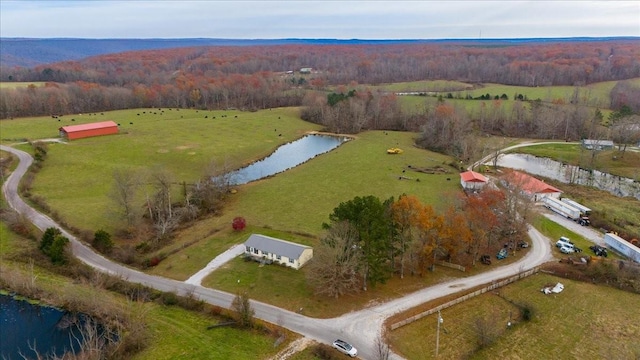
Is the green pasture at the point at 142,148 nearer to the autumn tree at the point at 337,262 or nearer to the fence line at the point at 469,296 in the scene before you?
the autumn tree at the point at 337,262

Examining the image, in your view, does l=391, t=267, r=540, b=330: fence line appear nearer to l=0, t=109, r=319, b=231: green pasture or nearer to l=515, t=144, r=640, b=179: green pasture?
l=0, t=109, r=319, b=231: green pasture

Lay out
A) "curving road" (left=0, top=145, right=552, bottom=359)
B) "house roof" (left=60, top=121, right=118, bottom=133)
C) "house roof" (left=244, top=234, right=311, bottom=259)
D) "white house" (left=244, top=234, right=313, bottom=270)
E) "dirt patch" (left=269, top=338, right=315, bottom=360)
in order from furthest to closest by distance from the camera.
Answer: "house roof" (left=60, top=121, right=118, bottom=133) → "house roof" (left=244, top=234, right=311, bottom=259) → "white house" (left=244, top=234, right=313, bottom=270) → "curving road" (left=0, top=145, right=552, bottom=359) → "dirt patch" (left=269, top=338, right=315, bottom=360)

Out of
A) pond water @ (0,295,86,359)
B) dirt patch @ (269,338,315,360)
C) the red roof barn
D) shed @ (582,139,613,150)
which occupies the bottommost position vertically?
pond water @ (0,295,86,359)

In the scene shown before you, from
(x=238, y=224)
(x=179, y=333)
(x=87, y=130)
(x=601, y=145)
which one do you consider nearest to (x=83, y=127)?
(x=87, y=130)

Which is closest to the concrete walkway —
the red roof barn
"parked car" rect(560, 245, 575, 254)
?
"parked car" rect(560, 245, 575, 254)

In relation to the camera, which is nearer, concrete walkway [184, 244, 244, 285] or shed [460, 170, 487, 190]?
concrete walkway [184, 244, 244, 285]

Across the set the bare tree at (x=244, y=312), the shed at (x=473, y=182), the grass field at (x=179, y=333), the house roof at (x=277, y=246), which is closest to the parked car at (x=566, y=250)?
the shed at (x=473, y=182)

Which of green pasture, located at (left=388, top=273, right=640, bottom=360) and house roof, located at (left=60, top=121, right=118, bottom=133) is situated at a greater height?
house roof, located at (left=60, top=121, right=118, bottom=133)

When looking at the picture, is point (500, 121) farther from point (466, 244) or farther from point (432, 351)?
point (432, 351)

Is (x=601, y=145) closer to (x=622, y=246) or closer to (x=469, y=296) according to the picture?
(x=622, y=246)
